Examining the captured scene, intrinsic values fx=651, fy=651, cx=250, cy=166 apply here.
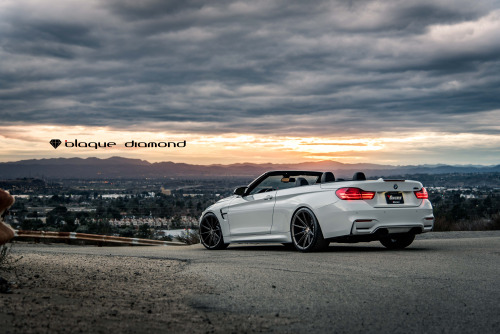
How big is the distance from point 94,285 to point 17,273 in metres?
1.44

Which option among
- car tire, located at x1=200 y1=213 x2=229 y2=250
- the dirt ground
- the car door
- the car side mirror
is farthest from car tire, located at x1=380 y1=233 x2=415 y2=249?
the dirt ground

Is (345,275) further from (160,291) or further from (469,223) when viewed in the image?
(469,223)

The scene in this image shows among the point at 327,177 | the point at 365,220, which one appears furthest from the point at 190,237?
the point at 365,220

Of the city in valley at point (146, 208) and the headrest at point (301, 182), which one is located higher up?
the headrest at point (301, 182)

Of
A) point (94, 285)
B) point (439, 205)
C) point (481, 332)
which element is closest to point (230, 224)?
point (94, 285)

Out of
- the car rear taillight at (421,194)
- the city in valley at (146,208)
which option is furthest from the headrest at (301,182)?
the city in valley at (146,208)

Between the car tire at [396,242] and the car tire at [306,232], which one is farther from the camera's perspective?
the car tire at [396,242]

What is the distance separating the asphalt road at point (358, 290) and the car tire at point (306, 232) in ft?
0.93

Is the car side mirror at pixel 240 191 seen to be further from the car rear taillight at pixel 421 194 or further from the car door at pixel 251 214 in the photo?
the car rear taillight at pixel 421 194

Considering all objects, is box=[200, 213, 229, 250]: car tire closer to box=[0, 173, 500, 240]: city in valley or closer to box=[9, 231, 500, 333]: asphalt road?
box=[0, 173, 500, 240]: city in valley

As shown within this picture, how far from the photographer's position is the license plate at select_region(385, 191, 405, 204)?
11984mm

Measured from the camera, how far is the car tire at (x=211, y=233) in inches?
575

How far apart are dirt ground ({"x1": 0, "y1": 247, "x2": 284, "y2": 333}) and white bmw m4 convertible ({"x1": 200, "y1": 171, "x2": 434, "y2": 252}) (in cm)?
346

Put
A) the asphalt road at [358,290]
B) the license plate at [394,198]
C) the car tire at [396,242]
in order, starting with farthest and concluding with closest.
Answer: the car tire at [396,242]
the license plate at [394,198]
the asphalt road at [358,290]
